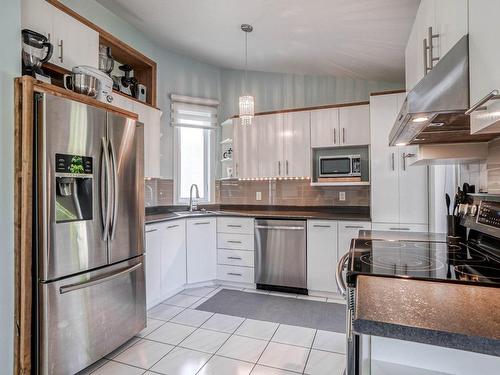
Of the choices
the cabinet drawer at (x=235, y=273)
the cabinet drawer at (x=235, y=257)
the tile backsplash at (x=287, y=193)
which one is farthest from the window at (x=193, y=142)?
the cabinet drawer at (x=235, y=273)

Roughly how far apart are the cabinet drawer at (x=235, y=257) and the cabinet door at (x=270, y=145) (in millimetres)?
1046

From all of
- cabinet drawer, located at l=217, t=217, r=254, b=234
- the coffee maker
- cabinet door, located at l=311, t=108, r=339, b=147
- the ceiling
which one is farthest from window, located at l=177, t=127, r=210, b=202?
the coffee maker

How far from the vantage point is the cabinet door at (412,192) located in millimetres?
3135

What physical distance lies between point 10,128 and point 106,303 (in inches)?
49.9

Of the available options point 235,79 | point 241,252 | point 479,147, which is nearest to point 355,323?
point 479,147

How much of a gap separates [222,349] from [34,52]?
247 centimetres

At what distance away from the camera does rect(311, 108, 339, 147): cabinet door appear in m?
3.59

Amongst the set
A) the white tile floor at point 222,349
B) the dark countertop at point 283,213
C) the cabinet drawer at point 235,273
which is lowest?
the white tile floor at point 222,349

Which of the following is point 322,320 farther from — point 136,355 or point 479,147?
point 479,147

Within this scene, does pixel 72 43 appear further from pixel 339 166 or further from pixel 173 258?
pixel 339 166

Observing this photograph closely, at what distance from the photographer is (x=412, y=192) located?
10.4 ft

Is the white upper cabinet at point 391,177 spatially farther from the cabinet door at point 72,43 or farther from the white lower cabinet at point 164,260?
the cabinet door at point 72,43

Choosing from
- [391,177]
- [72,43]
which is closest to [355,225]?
[391,177]

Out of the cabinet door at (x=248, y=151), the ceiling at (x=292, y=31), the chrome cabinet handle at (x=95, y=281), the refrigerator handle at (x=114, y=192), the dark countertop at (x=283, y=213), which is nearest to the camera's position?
the chrome cabinet handle at (x=95, y=281)
